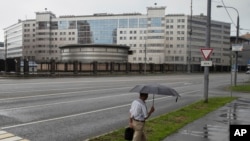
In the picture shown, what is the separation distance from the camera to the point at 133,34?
504ft

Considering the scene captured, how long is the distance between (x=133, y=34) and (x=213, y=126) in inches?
5597

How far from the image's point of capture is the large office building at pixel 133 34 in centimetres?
15212

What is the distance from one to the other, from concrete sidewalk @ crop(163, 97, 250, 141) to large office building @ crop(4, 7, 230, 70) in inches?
5209

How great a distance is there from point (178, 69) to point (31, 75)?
67239 millimetres

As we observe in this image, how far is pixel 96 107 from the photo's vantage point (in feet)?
58.9

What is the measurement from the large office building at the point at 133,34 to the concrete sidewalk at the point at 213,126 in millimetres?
132305

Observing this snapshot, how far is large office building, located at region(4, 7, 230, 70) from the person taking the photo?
152125 mm

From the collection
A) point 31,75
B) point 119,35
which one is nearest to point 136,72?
point 31,75

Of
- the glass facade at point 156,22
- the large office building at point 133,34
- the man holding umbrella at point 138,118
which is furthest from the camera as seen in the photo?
the glass facade at point 156,22

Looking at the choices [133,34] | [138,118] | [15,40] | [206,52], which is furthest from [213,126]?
[15,40]

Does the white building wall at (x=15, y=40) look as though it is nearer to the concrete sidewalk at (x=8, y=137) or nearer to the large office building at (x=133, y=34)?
the large office building at (x=133, y=34)

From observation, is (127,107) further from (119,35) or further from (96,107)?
(119,35)

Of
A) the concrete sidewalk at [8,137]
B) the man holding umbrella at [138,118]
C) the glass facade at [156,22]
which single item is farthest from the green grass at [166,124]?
the glass facade at [156,22]

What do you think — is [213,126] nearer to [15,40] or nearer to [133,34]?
[133,34]
